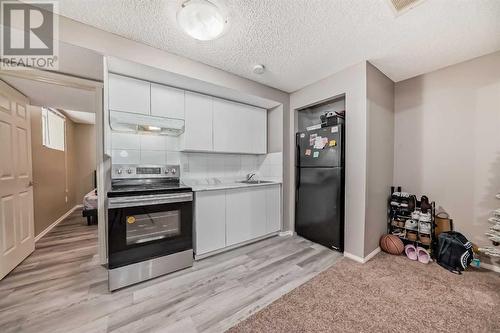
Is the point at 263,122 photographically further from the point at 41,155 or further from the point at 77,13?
the point at 41,155

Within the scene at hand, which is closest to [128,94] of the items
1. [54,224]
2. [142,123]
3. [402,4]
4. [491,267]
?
[142,123]

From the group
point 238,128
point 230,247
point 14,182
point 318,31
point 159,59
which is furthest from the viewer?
point 238,128

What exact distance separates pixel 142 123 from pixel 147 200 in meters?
0.83

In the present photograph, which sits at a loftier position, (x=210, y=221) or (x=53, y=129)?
(x=53, y=129)

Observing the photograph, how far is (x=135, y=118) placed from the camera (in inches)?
77.8

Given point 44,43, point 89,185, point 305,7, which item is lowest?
point 89,185

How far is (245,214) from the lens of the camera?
8.54 ft

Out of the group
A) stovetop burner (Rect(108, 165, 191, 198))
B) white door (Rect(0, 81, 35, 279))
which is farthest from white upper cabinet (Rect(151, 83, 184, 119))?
white door (Rect(0, 81, 35, 279))

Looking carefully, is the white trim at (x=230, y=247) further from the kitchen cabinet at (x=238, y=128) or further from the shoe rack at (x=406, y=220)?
the shoe rack at (x=406, y=220)

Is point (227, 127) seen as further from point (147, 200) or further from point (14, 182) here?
point (14, 182)

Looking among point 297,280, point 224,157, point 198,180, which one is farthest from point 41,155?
point 297,280

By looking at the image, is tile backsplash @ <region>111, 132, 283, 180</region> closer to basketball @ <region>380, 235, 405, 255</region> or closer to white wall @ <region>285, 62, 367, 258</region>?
white wall @ <region>285, 62, 367, 258</region>

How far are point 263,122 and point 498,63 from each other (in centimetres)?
276

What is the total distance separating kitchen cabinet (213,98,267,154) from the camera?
266 centimetres
